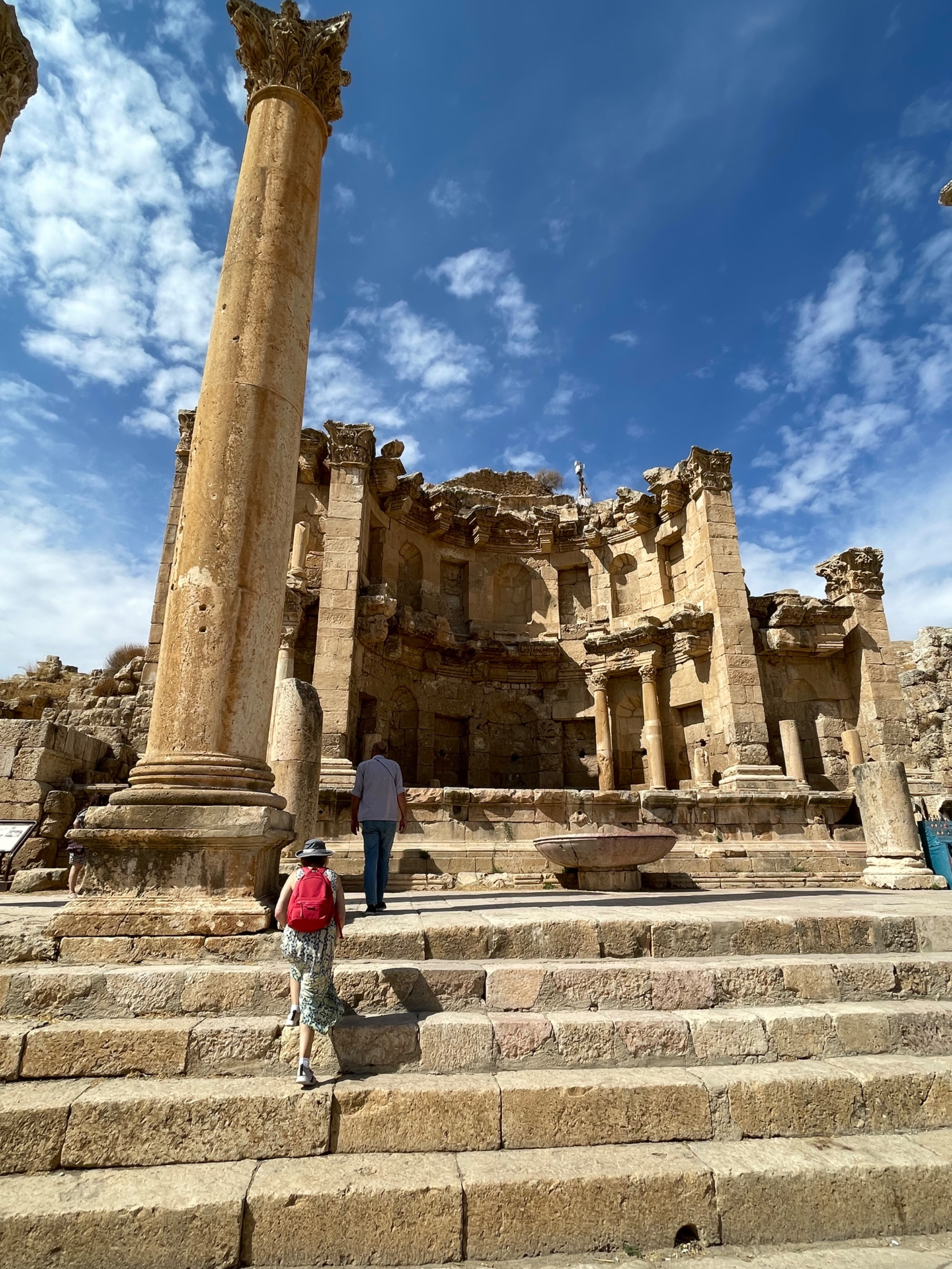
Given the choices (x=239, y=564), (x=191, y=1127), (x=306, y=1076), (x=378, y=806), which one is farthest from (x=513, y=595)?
(x=191, y=1127)

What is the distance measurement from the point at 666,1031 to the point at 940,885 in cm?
877

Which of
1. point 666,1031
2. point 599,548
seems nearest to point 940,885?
point 666,1031

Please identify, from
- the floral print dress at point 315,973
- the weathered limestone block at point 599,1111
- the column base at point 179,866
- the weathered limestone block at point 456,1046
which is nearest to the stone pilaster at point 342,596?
the column base at point 179,866

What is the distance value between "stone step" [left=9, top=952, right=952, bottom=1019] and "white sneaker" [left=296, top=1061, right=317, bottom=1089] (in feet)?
1.79

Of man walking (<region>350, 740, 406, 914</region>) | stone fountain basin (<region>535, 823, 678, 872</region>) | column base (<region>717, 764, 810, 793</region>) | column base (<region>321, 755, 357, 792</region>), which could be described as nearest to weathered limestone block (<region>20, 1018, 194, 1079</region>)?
man walking (<region>350, 740, 406, 914</region>)

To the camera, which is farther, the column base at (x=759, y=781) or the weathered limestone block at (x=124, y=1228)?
the column base at (x=759, y=781)

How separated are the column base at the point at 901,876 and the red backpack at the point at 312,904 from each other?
9418 millimetres

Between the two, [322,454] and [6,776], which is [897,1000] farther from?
[322,454]

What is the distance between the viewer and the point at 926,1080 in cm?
349

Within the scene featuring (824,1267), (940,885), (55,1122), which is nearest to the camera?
(824,1267)

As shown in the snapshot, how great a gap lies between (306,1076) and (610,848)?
17.2ft

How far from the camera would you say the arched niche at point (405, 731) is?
17.9 metres

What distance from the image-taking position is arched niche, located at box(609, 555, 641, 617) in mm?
19906

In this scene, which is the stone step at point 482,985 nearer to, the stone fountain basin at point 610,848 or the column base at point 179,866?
the column base at point 179,866
